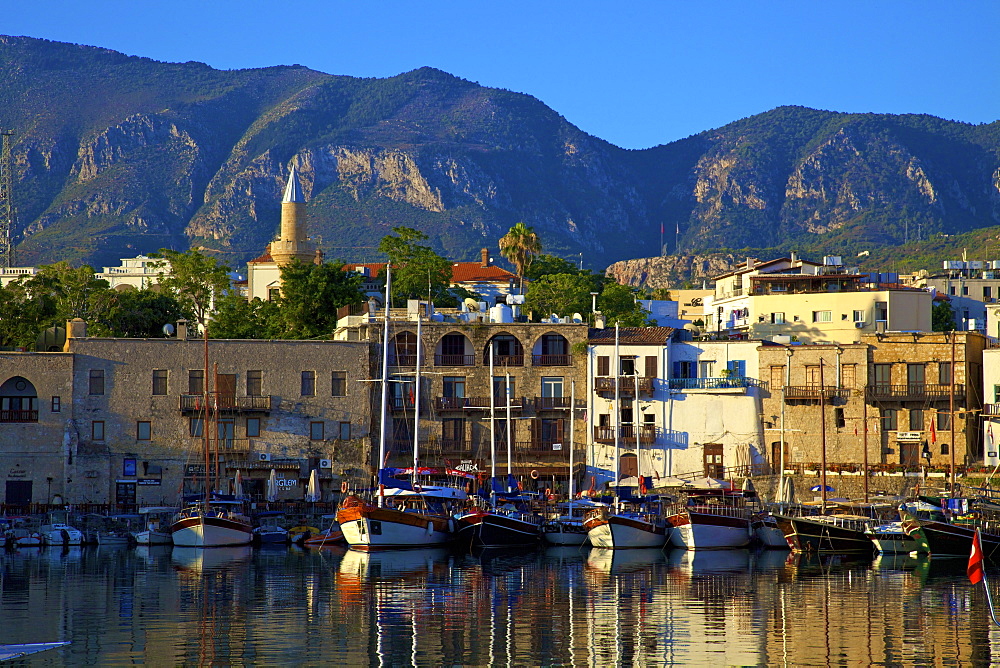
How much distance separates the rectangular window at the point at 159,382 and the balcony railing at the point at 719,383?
93.1 feet

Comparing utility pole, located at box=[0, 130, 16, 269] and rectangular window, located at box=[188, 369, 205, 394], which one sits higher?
utility pole, located at box=[0, 130, 16, 269]

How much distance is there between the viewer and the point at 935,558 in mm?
55188

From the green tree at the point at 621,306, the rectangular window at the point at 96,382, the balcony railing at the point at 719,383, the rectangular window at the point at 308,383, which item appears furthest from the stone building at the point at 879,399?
the rectangular window at the point at 96,382

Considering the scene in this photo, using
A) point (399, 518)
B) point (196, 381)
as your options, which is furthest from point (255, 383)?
point (399, 518)

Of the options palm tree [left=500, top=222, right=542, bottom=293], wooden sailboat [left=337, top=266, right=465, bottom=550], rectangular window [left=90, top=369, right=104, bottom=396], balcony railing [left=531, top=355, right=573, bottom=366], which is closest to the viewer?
wooden sailboat [left=337, top=266, right=465, bottom=550]

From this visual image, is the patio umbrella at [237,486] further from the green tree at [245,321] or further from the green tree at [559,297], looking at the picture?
the green tree at [559,297]

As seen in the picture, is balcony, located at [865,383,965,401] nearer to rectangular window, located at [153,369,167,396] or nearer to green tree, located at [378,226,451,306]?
green tree, located at [378,226,451,306]

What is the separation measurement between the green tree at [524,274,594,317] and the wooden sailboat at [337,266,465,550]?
33974 mm

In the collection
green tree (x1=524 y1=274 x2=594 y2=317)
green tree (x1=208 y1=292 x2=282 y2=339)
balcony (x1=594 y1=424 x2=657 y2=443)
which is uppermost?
green tree (x1=524 y1=274 x2=594 y2=317)

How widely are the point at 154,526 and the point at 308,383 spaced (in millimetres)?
13749

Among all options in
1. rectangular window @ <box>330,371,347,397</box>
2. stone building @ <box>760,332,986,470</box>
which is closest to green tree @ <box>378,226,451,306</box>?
rectangular window @ <box>330,371,347,397</box>

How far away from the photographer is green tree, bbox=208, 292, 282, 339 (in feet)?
294

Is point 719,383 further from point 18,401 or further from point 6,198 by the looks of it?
point 6,198

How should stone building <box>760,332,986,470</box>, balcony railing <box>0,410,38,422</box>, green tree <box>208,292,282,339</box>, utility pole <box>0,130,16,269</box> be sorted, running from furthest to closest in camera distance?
utility pole <box>0,130,16,269</box> < green tree <box>208,292,282,339</box> < stone building <box>760,332,986,470</box> < balcony railing <box>0,410,38,422</box>
